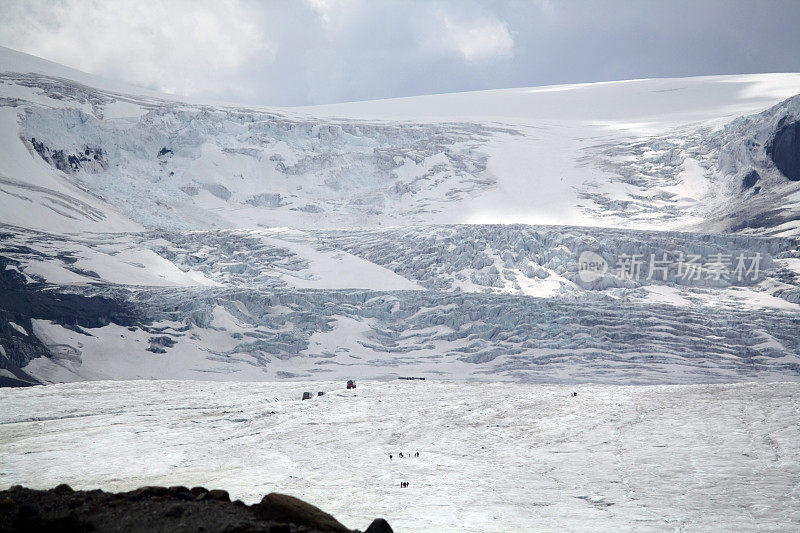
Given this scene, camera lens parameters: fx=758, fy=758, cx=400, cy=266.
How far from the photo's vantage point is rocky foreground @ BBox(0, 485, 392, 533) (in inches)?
394

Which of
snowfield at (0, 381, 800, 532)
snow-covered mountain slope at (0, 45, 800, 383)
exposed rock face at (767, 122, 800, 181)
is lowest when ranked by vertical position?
snowfield at (0, 381, 800, 532)

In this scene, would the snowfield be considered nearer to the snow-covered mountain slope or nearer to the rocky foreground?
the rocky foreground

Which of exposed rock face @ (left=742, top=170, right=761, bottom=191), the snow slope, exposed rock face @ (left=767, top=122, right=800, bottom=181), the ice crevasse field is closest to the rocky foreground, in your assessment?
the ice crevasse field

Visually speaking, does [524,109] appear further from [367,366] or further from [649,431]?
[649,431]

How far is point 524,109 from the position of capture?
143375mm

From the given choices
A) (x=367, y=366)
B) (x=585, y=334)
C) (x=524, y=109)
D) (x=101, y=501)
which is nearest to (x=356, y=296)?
(x=367, y=366)

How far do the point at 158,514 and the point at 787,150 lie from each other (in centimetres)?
9147

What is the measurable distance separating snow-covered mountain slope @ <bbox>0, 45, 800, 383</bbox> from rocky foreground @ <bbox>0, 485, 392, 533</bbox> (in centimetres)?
3578

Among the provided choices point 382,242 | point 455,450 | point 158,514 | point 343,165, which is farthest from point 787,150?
point 158,514

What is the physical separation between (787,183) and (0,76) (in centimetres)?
9745

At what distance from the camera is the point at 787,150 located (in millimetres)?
86750

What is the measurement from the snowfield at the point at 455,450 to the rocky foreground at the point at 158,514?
5.47 metres

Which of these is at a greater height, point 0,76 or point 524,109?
point 524,109

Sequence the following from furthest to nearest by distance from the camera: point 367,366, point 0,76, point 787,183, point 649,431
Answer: point 0,76, point 787,183, point 367,366, point 649,431
